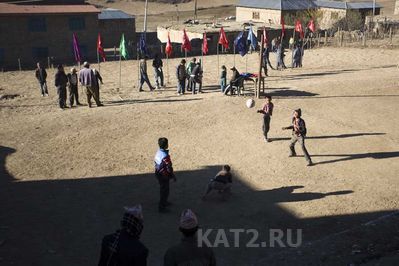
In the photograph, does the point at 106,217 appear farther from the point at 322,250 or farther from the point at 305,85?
the point at 305,85

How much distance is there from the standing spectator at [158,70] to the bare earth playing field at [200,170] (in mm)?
693

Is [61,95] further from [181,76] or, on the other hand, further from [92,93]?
[181,76]

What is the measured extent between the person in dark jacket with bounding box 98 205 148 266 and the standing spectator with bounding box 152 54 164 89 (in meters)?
17.5

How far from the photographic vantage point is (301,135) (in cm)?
1277

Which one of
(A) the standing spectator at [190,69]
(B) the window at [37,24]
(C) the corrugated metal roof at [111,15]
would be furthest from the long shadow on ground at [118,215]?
(C) the corrugated metal roof at [111,15]

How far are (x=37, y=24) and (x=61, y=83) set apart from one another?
19.4 metres

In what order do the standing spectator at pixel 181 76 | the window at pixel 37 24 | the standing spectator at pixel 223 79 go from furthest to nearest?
the window at pixel 37 24, the standing spectator at pixel 223 79, the standing spectator at pixel 181 76

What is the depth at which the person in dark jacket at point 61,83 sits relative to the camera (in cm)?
1812

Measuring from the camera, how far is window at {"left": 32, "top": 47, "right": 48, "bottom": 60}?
3541 centimetres

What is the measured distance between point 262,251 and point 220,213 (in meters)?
1.74

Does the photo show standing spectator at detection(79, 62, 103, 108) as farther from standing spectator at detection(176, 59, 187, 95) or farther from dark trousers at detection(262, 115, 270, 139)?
dark trousers at detection(262, 115, 270, 139)

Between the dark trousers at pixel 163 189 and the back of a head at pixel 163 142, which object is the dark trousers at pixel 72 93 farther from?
the back of a head at pixel 163 142

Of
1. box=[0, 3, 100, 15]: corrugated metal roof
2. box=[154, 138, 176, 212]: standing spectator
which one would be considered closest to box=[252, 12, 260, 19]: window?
box=[0, 3, 100, 15]: corrugated metal roof

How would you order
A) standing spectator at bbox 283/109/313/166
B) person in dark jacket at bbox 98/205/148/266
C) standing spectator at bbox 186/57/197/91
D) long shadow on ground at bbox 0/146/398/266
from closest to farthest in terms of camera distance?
1. person in dark jacket at bbox 98/205/148/266
2. long shadow on ground at bbox 0/146/398/266
3. standing spectator at bbox 283/109/313/166
4. standing spectator at bbox 186/57/197/91
